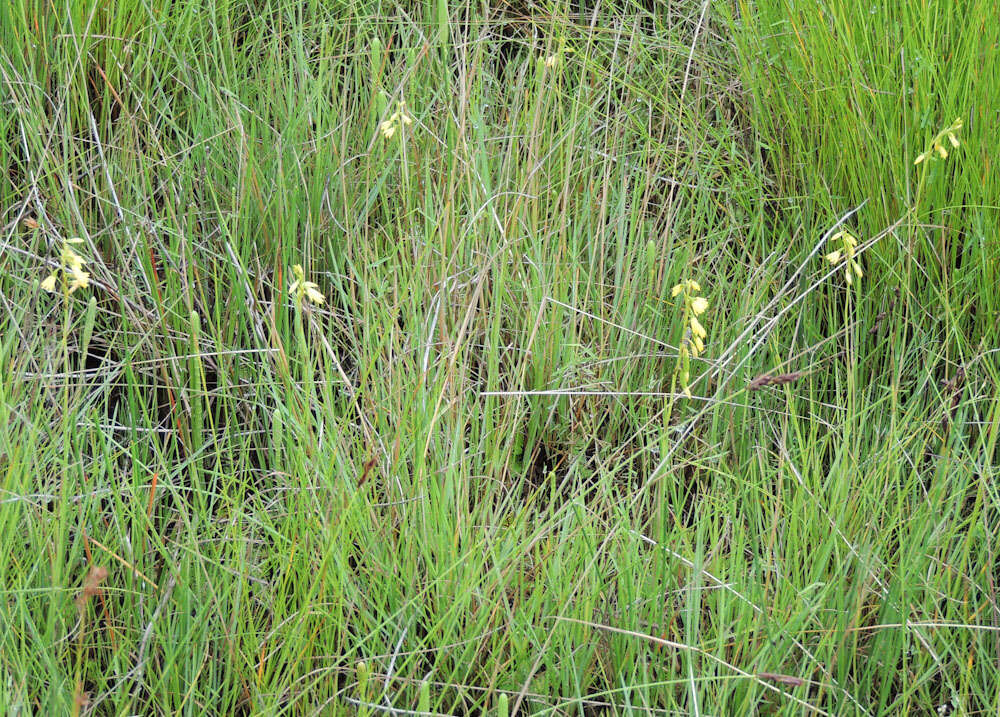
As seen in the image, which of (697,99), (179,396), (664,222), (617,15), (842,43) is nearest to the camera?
(179,396)

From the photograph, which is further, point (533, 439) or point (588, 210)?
point (588, 210)

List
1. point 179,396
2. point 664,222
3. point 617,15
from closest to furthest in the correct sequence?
1. point 179,396
2. point 664,222
3. point 617,15

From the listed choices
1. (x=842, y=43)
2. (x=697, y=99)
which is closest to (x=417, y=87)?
(x=697, y=99)

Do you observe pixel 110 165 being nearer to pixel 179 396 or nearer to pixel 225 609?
pixel 179 396

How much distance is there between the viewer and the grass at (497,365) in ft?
4.60

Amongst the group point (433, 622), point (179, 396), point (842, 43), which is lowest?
point (433, 622)

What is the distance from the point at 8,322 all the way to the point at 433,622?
950mm

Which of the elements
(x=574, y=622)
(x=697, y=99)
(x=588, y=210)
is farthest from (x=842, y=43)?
(x=574, y=622)

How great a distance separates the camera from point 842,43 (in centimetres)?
203

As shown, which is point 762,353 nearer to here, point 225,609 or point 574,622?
point 574,622

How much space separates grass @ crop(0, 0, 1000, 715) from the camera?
55.2 inches

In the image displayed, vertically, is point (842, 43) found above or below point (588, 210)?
above

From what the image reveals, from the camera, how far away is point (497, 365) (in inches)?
70.5

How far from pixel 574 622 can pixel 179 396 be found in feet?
2.64
